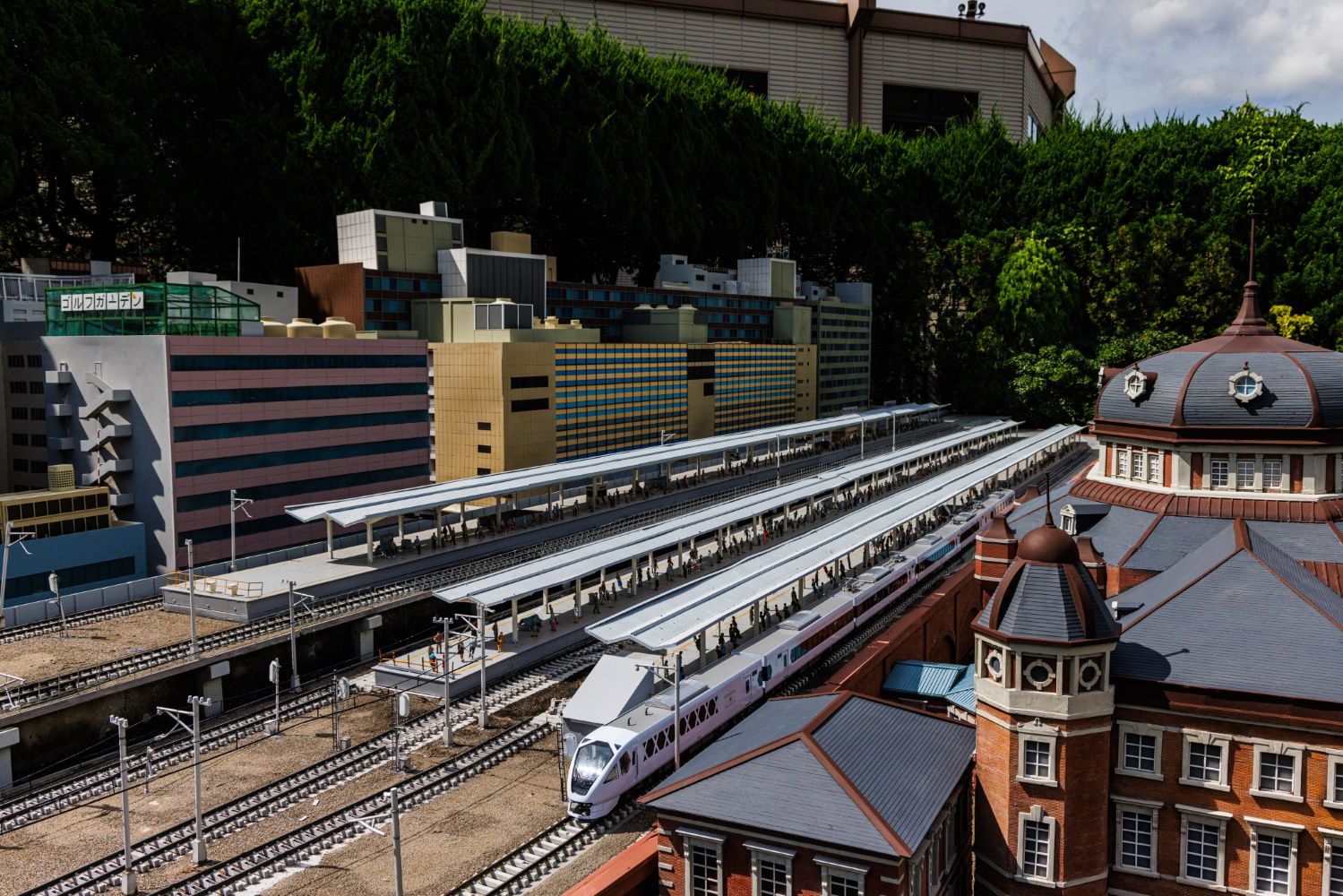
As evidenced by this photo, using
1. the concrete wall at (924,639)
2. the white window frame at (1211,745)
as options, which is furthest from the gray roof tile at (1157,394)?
the white window frame at (1211,745)

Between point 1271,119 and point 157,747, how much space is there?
481ft

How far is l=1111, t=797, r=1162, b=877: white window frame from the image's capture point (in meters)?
33.5

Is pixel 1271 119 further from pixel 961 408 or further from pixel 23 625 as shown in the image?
pixel 23 625

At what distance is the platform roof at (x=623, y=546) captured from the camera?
176ft

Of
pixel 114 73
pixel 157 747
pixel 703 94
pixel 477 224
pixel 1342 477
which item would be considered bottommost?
pixel 157 747

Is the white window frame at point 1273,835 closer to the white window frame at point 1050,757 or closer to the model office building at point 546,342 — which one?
the white window frame at point 1050,757

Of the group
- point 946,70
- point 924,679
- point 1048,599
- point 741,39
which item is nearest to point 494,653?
point 924,679

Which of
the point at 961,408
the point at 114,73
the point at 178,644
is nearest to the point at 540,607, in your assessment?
the point at 178,644

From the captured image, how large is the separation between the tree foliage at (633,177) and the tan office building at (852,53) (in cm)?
2519

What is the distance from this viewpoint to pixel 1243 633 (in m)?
34.4

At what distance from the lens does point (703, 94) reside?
137125mm

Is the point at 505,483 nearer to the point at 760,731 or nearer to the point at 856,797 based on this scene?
the point at 760,731

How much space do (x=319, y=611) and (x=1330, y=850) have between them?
47.3 m

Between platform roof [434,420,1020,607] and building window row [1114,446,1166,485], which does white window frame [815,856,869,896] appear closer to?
platform roof [434,420,1020,607]
